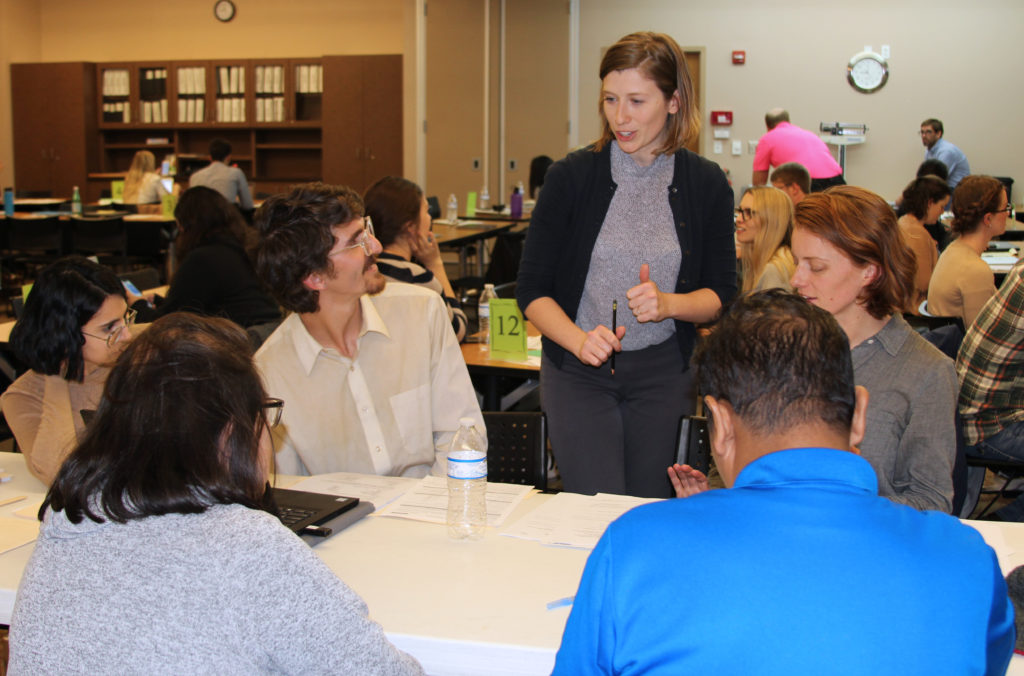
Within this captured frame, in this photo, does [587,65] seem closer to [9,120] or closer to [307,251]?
[9,120]

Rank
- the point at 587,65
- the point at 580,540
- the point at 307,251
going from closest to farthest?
the point at 580,540, the point at 307,251, the point at 587,65

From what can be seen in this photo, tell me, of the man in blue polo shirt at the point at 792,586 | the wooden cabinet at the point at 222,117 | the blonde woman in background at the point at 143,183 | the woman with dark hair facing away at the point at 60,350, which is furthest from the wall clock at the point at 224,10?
the man in blue polo shirt at the point at 792,586

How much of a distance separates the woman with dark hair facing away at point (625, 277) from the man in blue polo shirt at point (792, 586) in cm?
117

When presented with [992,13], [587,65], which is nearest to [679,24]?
[587,65]

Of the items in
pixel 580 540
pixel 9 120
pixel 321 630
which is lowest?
pixel 580 540

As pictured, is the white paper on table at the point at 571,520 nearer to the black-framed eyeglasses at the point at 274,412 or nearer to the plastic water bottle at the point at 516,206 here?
the black-framed eyeglasses at the point at 274,412

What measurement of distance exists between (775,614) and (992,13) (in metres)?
10.6

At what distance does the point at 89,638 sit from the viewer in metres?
0.96

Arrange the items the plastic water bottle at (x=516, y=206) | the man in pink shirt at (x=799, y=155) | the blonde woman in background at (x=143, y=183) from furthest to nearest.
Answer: the blonde woman in background at (x=143, y=183) → the plastic water bottle at (x=516, y=206) → the man in pink shirt at (x=799, y=155)

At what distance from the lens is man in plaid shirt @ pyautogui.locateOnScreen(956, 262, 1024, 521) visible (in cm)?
276

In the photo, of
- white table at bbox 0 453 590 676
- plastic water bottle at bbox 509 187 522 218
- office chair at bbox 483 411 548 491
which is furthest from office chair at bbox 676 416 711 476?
plastic water bottle at bbox 509 187 522 218

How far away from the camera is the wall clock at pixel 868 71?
9.58 meters

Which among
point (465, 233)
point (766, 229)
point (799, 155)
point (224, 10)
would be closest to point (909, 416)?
point (766, 229)

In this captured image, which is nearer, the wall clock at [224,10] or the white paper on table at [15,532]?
the white paper on table at [15,532]
